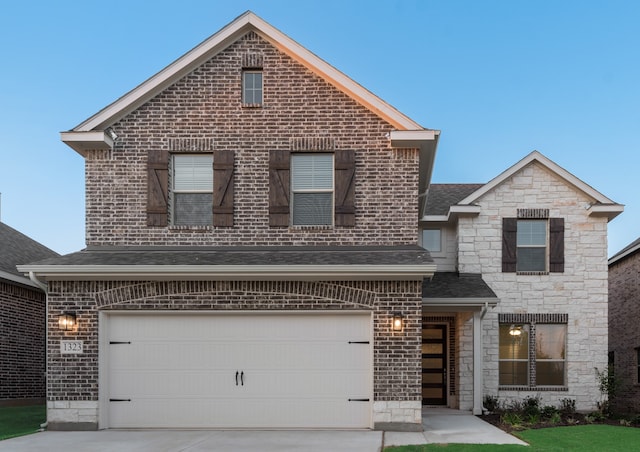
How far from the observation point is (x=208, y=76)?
1221cm

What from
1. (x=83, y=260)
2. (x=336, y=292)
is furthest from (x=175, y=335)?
(x=336, y=292)

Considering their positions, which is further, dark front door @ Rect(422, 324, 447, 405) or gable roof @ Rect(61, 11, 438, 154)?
dark front door @ Rect(422, 324, 447, 405)

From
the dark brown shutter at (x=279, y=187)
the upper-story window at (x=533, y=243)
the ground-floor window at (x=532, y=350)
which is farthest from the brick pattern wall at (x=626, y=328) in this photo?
the dark brown shutter at (x=279, y=187)

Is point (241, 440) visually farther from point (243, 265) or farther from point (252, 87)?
point (252, 87)

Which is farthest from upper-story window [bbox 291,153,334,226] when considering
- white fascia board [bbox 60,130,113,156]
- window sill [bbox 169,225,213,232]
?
white fascia board [bbox 60,130,113,156]

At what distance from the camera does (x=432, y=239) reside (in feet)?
56.9

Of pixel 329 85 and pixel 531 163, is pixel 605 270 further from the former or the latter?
pixel 329 85

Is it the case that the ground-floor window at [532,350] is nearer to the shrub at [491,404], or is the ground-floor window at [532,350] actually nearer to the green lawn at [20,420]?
the shrub at [491,404]

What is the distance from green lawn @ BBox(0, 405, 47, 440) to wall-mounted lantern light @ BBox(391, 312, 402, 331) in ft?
22.3

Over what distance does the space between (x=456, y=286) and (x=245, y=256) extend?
6185 millimetres

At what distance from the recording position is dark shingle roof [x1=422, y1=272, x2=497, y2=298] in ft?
47.2

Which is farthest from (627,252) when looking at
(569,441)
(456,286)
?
(569,441)

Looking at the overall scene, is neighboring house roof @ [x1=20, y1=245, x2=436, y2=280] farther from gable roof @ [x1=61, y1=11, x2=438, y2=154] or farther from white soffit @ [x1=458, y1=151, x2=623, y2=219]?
white soffit @ [x1=458, y1=151, x2=623, y2=219]

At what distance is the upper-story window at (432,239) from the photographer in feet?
56.6
